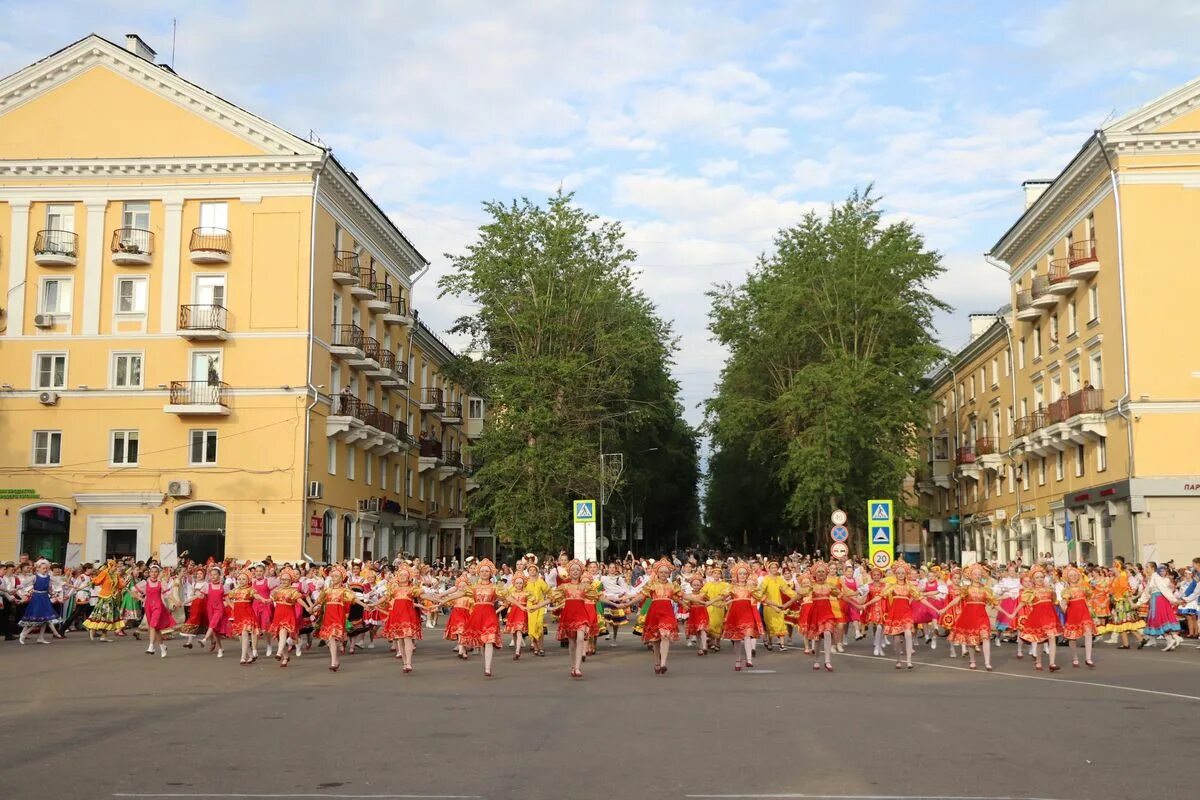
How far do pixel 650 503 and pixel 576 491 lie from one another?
81.9ft

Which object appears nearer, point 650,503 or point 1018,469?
point 1018,469

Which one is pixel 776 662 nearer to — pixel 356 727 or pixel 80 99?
pixel 356 727

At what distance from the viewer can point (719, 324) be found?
5638 cm

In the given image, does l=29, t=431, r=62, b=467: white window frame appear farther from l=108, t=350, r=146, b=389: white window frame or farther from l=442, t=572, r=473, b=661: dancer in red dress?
l=442, t=572, r=473, b=661: dancer in red dress

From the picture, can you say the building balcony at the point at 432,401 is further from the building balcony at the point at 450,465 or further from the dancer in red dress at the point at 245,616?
the dancer in red dress at the point at 245,616

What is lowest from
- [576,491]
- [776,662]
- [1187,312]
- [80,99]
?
[776,662]

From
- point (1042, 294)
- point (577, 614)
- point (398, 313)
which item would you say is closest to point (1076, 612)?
point (577, 614)

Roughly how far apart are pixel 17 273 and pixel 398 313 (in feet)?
58.6

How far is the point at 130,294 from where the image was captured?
4866cm

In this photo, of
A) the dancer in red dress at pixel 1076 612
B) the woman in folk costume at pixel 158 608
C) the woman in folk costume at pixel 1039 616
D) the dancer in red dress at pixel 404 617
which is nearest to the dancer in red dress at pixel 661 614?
the dancer in red dress at pixel 404 617

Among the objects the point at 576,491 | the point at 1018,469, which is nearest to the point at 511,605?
the point at 576,491

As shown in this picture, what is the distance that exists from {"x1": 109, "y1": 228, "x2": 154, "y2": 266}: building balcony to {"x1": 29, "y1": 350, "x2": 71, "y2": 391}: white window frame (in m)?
4.19

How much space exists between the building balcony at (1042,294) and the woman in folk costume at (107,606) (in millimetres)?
36784

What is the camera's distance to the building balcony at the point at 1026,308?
5331cm
